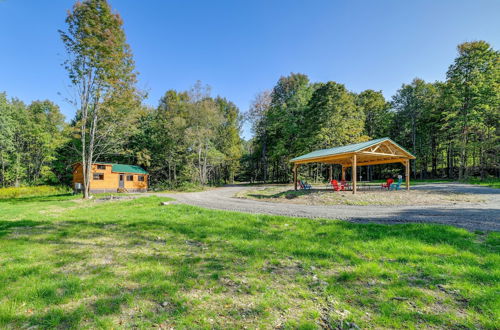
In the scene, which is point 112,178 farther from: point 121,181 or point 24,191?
point 24,191

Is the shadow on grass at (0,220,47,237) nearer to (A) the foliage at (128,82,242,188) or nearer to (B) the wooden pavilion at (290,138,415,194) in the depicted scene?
(B) the wooden pavilion at (290,138,415,194)

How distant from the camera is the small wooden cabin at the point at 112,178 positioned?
23328 mm

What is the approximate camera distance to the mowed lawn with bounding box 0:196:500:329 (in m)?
2.35

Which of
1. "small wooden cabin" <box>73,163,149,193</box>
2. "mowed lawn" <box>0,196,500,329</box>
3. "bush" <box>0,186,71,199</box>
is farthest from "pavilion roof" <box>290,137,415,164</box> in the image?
"bush" <box>0,186,71,199</box>

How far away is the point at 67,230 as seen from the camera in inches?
243

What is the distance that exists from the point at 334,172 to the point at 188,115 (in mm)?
27981

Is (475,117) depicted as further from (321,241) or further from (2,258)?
(2,258)

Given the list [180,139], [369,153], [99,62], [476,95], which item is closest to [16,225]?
[99,62]

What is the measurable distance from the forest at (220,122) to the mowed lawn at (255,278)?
49.5ft

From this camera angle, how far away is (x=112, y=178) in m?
24.6

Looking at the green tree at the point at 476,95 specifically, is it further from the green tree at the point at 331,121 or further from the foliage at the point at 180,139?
the foliage at the point at 180,139

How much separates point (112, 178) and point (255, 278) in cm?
2701

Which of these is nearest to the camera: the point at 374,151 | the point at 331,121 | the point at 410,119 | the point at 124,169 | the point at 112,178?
the point at 374,151

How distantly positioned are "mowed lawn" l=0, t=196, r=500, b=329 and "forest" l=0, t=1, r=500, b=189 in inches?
594
